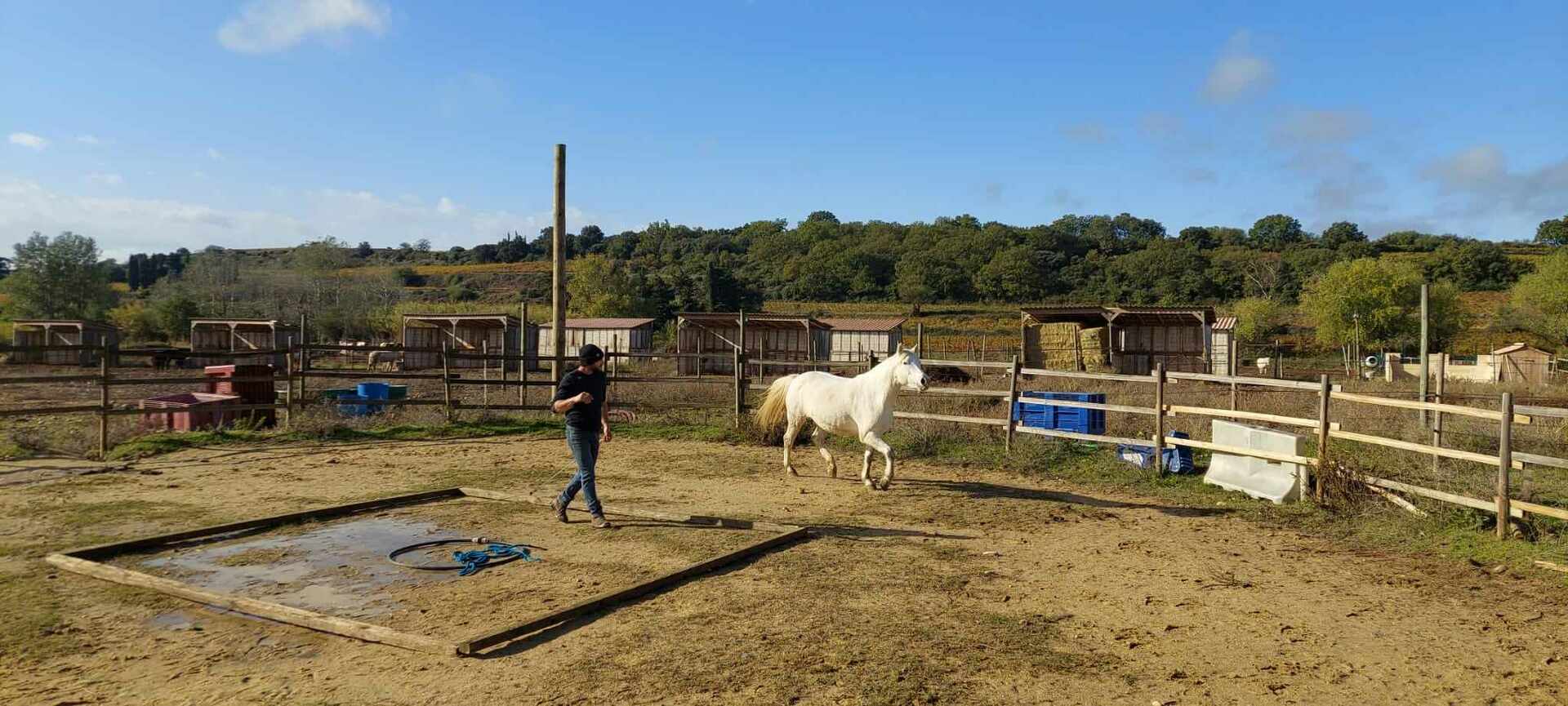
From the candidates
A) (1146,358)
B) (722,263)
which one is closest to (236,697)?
(1146,358)

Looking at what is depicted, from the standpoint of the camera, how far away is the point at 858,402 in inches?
385

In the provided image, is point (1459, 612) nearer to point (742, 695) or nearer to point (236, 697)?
point (742, 695)

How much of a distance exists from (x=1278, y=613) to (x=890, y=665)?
2675 millimetres

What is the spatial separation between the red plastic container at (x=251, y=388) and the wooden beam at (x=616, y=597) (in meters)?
10.6

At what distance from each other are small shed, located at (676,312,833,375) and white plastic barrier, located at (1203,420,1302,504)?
2207 cm

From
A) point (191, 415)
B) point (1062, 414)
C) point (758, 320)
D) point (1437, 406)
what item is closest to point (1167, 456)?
point (1062, 414)

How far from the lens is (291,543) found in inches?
268

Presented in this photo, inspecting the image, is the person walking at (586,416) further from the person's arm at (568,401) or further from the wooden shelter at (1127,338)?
the wooden shelter at (1127,338)

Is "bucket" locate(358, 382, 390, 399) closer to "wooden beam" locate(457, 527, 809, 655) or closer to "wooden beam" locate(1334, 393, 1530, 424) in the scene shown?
"wooden beam" locate(457, 527, 809, 655)

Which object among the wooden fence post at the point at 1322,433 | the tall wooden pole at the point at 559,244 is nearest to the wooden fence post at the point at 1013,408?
the wooden fence post at the point at 1322,433

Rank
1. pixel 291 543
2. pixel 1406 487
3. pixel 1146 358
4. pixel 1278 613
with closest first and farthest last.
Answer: pixel 1278 613, pixel 291 543, pixel 1406 487, pixel 1146 358

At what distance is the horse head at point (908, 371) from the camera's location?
9273mm

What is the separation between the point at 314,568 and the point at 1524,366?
36.3 meters

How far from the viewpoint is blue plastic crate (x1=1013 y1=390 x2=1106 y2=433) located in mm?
11688
